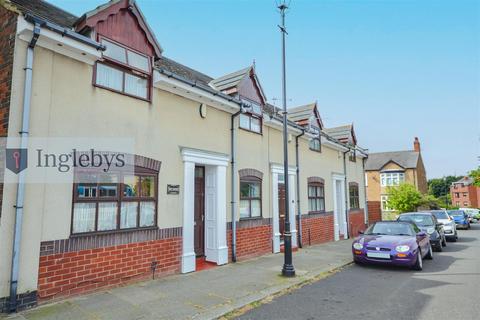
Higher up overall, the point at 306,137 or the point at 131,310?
the point at 306,137

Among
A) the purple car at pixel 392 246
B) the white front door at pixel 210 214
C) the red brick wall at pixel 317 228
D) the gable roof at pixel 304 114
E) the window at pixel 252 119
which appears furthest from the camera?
the gable roof at pixel 304 114

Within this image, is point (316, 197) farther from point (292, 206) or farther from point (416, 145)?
point (416, 145)

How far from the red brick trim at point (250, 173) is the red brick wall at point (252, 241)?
1726 mm

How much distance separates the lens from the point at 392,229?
32.3ft

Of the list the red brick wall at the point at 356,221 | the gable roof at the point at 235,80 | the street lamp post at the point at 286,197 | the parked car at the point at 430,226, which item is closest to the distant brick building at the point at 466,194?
the red brick wall at the point at 356,221

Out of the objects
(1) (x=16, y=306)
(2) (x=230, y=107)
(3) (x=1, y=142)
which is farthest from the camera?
(2) (x=230, y=107)

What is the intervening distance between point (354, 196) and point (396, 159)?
3115 centimetres

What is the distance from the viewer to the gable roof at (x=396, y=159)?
43.6 metres

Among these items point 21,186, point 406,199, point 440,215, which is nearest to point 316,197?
point 440,215

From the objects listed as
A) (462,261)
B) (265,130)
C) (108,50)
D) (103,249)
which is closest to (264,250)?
(265,130)

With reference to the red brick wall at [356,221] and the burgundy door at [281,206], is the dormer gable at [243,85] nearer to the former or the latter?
the burgundy door at [281,206]

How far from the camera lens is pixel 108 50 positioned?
21.5 feet

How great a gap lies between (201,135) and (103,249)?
388 centimetres

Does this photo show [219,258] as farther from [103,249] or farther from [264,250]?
[103,249]
